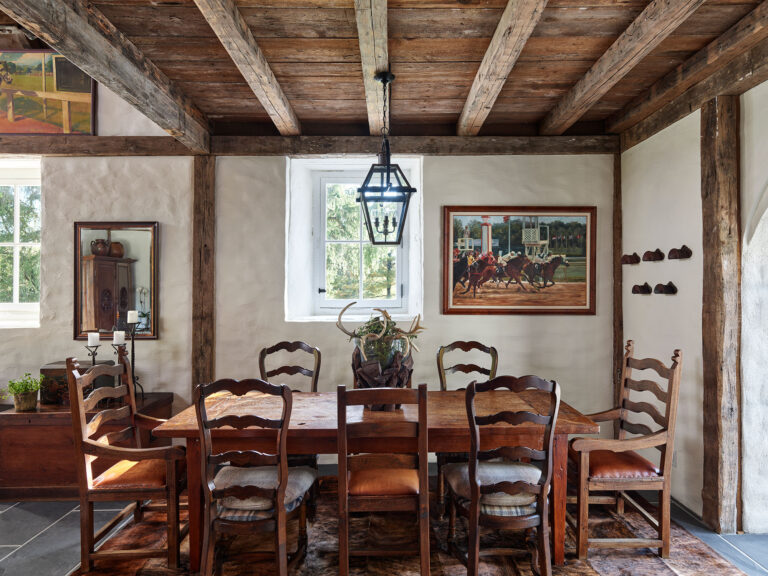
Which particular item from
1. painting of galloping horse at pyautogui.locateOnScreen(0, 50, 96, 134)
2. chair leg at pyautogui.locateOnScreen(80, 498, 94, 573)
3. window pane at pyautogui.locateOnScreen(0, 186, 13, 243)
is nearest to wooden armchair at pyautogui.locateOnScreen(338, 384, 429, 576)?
chair leg at pyautogui.locateOnScreen(80, 498, 94, 573)

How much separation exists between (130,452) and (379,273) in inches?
92.0

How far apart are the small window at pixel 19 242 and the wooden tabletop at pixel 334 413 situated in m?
2.33

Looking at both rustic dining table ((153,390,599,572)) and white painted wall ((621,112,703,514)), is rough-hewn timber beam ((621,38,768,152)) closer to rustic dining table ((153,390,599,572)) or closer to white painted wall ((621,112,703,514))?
white painted wall ((621,112,703,514))

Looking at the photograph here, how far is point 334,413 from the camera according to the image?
244 cm

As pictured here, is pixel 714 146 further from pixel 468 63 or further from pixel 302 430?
pixel 302 430

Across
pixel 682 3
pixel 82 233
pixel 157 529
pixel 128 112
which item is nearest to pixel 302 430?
pixel 157 529

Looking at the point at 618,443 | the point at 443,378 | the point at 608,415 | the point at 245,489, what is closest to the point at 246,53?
the point at 245,489

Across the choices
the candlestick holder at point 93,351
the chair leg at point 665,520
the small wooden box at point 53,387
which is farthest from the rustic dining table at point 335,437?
the small wooden box at point 53,387

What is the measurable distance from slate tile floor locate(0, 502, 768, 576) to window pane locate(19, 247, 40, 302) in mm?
1670

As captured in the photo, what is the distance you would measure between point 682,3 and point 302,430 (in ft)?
7.52

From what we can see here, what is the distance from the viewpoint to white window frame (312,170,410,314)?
407 cm

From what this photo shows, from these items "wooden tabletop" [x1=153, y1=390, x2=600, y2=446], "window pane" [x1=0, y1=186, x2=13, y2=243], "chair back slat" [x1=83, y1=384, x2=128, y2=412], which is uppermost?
"window pane" [x1=0, y1=186, x2=13, y2=243]

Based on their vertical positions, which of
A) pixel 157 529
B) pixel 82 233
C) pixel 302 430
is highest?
pixel 82 233

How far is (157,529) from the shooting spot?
8.75ft
